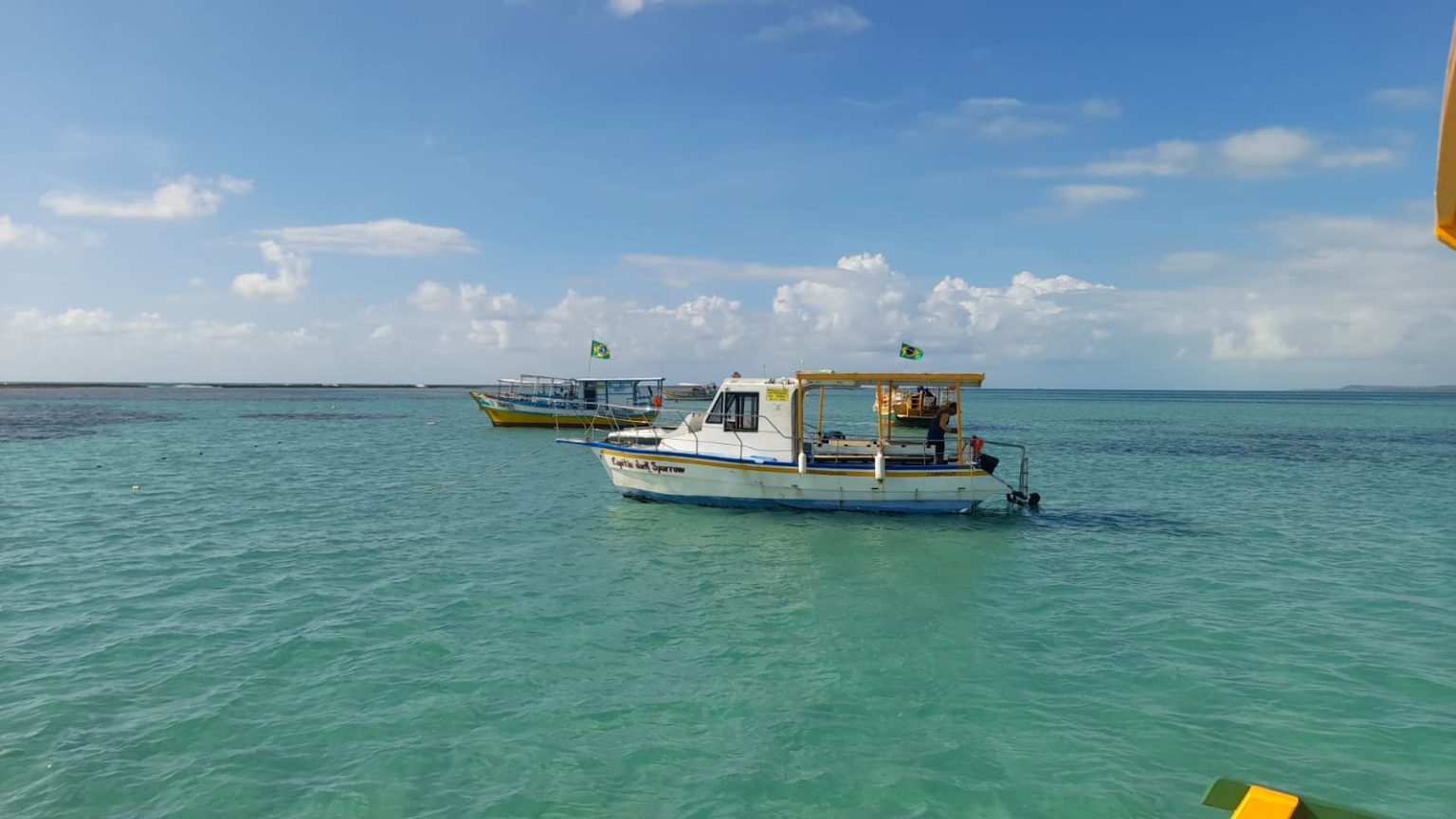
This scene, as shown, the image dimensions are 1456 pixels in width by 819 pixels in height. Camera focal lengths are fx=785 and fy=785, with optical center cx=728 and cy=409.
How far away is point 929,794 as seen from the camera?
731cm

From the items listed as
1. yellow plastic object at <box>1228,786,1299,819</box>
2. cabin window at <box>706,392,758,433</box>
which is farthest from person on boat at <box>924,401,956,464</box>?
yellow plastic object at <box>1228,786,1299,819</box>

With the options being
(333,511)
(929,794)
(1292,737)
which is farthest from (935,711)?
(333,511)

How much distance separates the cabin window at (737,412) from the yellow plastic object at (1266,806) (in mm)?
17743

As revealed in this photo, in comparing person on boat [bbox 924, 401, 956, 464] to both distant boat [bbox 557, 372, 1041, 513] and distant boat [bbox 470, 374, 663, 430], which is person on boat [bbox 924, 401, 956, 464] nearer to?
distant boat [bbox 557, 372, 1041, 513]

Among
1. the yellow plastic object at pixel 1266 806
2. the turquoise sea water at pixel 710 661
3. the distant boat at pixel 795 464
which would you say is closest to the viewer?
the yellow plastic object at pixel 1266 806

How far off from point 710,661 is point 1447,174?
31.6 ft

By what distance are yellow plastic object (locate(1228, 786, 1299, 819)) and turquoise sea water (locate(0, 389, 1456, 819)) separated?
11.1 feet

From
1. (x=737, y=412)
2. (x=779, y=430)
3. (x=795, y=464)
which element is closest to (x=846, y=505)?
(x=795, y=464)

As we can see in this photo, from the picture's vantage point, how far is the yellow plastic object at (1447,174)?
2.00 meters

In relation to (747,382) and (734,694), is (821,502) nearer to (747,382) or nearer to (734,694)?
(747,382)

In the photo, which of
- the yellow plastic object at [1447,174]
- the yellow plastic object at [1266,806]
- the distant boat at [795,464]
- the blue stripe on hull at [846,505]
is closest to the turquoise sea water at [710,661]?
the blue stripe on hull at [846,505]

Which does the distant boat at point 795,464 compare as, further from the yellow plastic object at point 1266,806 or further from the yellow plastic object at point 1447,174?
the yellow plastic object at point 1447,174

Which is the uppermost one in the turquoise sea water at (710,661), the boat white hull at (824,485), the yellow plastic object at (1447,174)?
the yellow plastic object at (1447,174)

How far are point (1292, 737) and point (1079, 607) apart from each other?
4825mm
